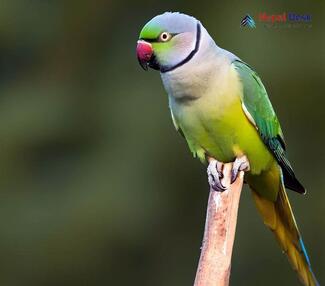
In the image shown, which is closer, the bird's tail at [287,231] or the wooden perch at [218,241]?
the wooden perch at [218,241]

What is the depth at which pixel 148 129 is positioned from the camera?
176 inches

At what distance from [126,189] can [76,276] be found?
524mm

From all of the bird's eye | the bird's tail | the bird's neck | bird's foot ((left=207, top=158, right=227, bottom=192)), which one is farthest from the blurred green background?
the bird's eye

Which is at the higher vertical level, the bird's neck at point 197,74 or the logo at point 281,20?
the bird's neck at point 197,74

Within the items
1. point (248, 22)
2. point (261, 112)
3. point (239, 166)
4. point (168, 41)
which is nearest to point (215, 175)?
point (239, 166)

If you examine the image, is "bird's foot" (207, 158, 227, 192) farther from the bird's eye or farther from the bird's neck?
the bird's eye

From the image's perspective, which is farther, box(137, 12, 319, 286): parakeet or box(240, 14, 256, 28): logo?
box(240, 14, 256, 28): logo

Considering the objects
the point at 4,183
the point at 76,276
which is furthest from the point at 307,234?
the point at 4,183

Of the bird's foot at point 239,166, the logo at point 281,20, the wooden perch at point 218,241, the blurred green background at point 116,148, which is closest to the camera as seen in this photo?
the wooden perch at point 218,241

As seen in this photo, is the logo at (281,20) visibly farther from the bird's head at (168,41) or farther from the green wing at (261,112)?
the bird's head at (168,41)

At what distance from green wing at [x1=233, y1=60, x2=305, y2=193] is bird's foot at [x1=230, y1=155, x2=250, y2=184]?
79 mm

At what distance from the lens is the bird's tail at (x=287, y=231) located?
2326mm

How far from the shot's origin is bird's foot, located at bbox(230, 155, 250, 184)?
2230mm

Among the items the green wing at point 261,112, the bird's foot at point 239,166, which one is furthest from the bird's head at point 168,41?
the bird's foot at point 239,166
